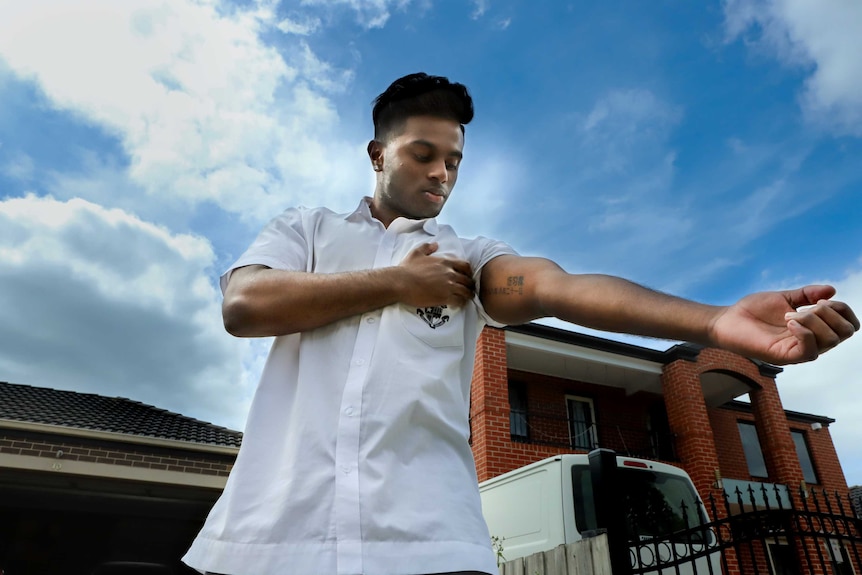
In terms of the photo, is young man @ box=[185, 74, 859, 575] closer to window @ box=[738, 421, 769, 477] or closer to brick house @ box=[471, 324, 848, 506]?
brick house @ box=[471, 324, 848, 506]

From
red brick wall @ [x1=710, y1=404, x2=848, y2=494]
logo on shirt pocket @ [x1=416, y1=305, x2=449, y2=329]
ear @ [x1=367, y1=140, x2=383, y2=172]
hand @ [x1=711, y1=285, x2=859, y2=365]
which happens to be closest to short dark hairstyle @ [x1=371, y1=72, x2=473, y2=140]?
ear @ [x1=367, y1=140, x2=383, y2=172]

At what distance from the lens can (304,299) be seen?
1.16 meters

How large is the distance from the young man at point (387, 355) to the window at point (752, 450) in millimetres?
15123

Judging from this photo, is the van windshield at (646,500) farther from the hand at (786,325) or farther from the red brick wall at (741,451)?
the red brick wall at (741,451)

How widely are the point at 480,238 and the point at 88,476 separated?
29.9ft

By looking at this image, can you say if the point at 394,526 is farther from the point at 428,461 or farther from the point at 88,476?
the point at 88,476

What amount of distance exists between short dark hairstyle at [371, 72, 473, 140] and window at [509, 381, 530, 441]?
31.5ft

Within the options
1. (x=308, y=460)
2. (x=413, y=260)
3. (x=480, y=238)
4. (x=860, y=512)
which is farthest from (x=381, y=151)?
(x=860, y=512)

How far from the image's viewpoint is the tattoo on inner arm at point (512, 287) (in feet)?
4.16

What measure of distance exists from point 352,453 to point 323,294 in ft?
1.03

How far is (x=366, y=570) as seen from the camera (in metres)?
0.91

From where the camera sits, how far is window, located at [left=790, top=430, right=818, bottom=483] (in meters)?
15.2

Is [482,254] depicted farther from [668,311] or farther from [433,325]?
[668,311]

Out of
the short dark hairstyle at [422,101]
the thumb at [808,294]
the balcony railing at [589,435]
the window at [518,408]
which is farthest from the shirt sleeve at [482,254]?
the window at [518,408]
